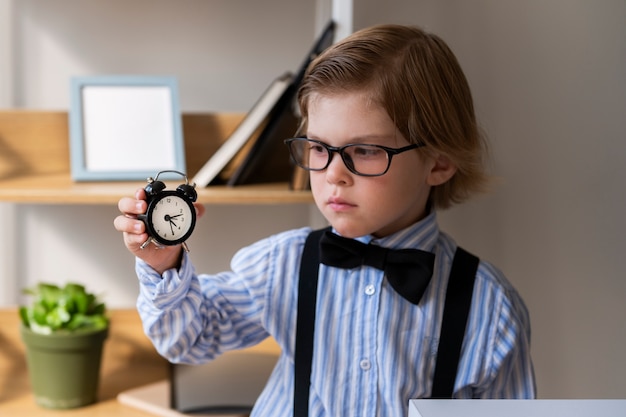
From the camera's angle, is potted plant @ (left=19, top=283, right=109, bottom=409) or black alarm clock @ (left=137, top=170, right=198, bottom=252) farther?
potted plant @ (left=19, top=283, right=109, bottom=409)

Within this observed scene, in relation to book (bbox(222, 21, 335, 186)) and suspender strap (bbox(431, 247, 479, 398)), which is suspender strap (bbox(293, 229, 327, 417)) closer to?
suspender strap (bbox(431, 247, 479, 398))

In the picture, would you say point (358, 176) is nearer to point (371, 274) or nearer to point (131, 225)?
point (371, 274)

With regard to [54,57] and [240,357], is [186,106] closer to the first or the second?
[54,57]

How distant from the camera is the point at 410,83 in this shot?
44.6 inches

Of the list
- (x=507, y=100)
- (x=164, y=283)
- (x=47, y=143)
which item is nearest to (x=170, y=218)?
(x=164, y=283)

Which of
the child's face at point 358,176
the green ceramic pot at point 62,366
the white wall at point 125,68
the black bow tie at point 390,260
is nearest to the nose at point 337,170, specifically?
the child's face at point 358,176

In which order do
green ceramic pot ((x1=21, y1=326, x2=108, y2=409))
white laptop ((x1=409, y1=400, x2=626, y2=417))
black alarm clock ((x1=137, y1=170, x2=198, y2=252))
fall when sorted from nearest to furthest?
1. white laptop ((x1=409, y1=400, x2=626, y2=417))
2. black alarm clock ((x1=137, y1=170, x2=198, y2=252))
3. green ceramic pot ((x1=21, y1=326, x2=108, y2=409))

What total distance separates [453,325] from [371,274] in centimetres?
14

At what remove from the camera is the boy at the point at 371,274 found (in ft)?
3.66

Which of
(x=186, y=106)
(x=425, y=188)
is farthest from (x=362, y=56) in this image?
(x=186, y=106)

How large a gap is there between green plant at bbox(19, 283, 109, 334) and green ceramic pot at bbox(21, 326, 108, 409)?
24 mm

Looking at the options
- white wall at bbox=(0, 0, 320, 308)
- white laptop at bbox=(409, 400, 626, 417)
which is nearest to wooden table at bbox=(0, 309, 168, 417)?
white wall at bbox=(0, 0, 320, 308)

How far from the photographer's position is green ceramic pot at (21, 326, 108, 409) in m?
1.63

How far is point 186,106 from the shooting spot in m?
1.96
